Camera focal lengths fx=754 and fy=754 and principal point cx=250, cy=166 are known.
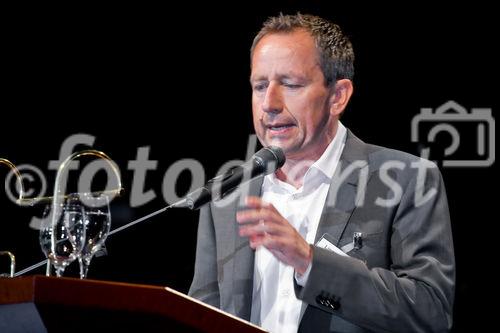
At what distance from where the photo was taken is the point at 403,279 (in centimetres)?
202

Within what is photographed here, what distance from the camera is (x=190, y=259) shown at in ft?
13.0

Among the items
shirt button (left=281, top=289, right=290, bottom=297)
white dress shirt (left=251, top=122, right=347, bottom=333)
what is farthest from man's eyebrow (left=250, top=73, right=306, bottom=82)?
shirt button (left=281, top=289, right=290, bottom=297)

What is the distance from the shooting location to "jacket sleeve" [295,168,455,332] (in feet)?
5.90

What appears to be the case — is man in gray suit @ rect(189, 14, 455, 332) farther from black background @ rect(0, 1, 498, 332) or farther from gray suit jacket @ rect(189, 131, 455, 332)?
black background @ rect(0, 1, 498, 332)

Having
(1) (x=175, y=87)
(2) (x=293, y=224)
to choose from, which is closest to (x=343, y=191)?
(2) (x=293, y=224)

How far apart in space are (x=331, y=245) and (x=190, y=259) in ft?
6.28

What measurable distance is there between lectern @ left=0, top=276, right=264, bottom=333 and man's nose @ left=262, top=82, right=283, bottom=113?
110cm

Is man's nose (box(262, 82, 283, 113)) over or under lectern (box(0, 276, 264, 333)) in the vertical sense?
over

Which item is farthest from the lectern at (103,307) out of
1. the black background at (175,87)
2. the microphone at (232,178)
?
the black background at (175,87)

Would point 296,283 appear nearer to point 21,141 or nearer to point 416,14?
point 416,14

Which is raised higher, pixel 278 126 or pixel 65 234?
pixel 278 126

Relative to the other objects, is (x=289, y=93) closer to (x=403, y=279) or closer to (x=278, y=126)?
(x=278, y=126)

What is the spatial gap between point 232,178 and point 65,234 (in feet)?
1.43

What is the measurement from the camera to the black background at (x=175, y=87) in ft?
12.1
